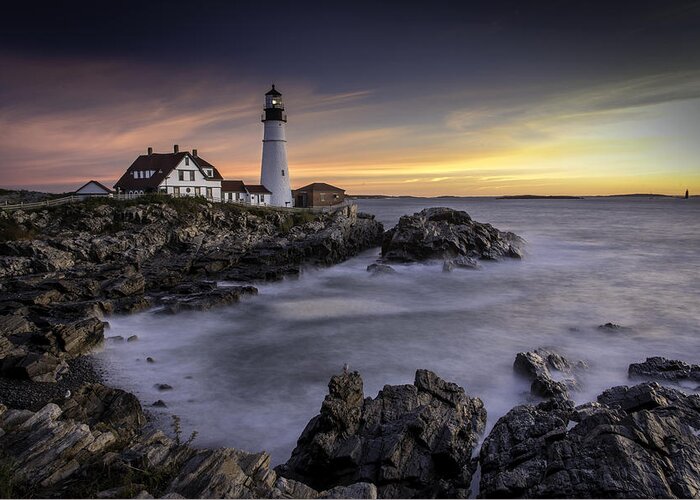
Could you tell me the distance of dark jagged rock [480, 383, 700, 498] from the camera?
6066 millimetres

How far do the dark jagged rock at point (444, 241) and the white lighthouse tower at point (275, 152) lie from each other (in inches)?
699

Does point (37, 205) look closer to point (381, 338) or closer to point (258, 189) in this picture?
point (258, 189)

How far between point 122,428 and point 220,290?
13.8 metres

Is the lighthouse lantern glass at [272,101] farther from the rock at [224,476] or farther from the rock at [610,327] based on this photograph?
the rock at [224,476]

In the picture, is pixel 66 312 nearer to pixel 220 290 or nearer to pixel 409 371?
pixel 220 290

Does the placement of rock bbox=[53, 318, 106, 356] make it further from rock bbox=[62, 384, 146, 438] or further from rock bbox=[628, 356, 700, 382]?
rock bbox=[628, 356, 700, 382]

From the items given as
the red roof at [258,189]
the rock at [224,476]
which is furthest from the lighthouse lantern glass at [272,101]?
the rock at [224,476]

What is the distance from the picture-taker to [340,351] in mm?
16125

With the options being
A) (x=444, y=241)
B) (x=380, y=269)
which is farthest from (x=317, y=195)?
(x=380, y=269)

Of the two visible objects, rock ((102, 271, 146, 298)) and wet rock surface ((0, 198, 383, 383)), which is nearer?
wet rock surface ((0, 198, 383, 383))

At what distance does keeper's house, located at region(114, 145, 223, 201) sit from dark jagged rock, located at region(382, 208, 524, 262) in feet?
69.2

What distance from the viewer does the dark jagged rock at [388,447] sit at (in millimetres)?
7281

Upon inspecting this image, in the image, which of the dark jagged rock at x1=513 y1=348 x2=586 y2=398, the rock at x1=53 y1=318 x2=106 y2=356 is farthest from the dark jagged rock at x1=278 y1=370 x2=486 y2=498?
the rock at x1=53 y1=318 x2=106 y2=356

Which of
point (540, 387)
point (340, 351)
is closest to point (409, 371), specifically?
point (340, 351)
